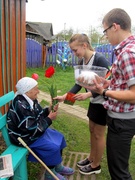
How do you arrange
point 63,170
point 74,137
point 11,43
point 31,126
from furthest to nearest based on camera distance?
1. point 74,137
2. point 11,43
3. point 63,170
4. point 31,126

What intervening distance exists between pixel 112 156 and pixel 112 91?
1.89 feet

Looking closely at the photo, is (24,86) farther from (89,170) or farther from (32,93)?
(89,170)

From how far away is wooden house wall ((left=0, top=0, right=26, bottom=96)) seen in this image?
11.9 ft

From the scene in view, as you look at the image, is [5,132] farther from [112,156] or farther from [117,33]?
[117,33]

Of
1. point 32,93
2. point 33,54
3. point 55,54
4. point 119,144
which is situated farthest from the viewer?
point 55,54

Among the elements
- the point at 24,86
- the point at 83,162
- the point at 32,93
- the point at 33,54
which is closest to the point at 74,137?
the point at 83,162

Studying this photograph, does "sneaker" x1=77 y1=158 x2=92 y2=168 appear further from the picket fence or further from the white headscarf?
the picket fence

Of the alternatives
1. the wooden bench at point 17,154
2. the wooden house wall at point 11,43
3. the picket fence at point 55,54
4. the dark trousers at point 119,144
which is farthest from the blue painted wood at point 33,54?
the dark trousers at point 119,144

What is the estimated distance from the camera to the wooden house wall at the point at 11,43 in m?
3.62

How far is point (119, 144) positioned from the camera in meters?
1.82

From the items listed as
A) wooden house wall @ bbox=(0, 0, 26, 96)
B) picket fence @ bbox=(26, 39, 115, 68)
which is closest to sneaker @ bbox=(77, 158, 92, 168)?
wooden house wall @ bbox=(0, 0, 26, 96)

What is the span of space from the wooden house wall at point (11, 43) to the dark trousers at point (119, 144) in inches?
92.4

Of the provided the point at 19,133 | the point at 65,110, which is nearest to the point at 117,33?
the point at 19,133

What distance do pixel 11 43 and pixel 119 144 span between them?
276 centimetres
